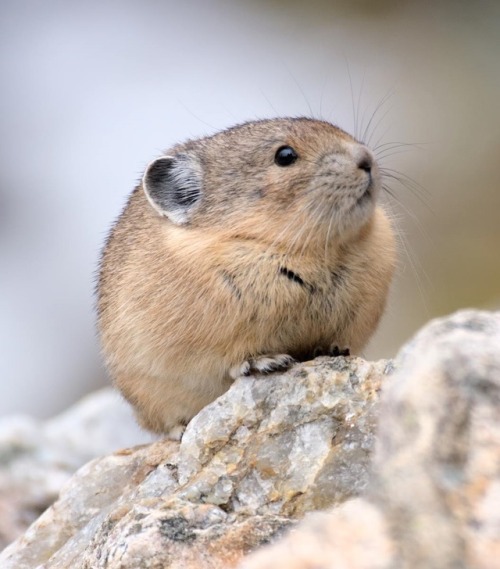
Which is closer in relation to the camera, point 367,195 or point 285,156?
point 367,195

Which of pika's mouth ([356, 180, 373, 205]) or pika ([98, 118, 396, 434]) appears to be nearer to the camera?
pika ([98, 118, 396, 434])

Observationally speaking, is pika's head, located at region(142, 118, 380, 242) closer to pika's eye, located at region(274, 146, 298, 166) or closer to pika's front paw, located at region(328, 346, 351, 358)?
pika's eye, located at region(274, 146, 298, 166)

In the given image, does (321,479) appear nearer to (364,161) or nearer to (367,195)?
(367,195)

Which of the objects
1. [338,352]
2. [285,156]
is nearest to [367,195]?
[285,156]

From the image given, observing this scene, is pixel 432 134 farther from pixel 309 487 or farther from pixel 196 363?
pixel 309 487

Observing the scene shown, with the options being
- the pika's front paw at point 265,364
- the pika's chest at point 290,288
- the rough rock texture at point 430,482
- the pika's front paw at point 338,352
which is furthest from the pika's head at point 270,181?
the rough rock texture at point 430,482

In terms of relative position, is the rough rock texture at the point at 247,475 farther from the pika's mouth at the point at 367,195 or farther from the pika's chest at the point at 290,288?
the pika's mouth at the point at 367,195

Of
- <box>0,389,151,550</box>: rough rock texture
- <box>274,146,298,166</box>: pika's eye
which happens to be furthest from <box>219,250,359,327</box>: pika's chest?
<box>0,389,151,550</box>: rough rock texture
